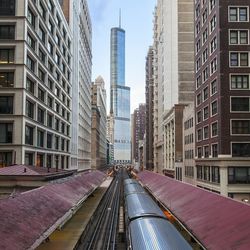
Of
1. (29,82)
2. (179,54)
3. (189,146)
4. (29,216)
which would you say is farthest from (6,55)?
(179,54)

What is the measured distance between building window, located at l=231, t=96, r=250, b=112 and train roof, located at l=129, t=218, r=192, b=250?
3798cm

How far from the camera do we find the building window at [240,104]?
61125 mm

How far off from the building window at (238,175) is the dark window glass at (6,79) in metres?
35.4

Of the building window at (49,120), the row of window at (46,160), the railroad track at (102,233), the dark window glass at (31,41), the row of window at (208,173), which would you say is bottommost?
the railroad track at (102,233)

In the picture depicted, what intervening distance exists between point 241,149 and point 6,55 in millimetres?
38680

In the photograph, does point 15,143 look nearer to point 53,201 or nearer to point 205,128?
point 53,201

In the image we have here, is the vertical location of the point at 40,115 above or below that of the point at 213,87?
below

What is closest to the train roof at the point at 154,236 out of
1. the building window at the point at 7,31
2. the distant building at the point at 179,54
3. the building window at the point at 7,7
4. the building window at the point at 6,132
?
the building window at the point at 6,132

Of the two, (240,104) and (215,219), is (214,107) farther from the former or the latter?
(215,219)

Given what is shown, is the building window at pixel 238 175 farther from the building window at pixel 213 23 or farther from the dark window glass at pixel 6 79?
the dark window glass at pixel 6 79

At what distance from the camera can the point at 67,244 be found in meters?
33.3

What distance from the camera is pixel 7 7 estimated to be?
59875mm

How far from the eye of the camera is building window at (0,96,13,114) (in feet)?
188

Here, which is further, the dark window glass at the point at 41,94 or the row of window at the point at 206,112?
the dark window glass at the point at 41,94
